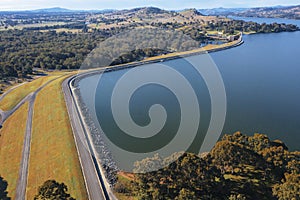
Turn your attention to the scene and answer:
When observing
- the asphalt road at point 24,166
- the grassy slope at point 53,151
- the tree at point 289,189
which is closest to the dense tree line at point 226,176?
the tree at point 289,189

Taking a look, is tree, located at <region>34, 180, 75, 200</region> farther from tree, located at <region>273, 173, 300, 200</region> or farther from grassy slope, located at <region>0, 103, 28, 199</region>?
tree, located at <region>273, 173, 300, 200</region>

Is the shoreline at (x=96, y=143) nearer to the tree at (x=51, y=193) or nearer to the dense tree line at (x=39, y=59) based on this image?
the tree at (x=51, y=193)

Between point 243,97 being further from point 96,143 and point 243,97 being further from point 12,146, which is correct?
point 12,146

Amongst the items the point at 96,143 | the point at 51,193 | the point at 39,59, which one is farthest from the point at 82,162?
the point at 39,59

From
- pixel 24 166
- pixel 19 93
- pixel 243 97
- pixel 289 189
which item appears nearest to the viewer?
pixel 289 189

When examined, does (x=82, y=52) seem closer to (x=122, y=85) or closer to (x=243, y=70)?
(x=122, y=85)

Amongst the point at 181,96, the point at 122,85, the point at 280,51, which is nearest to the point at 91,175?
the point at 181,96

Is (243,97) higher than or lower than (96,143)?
higher
